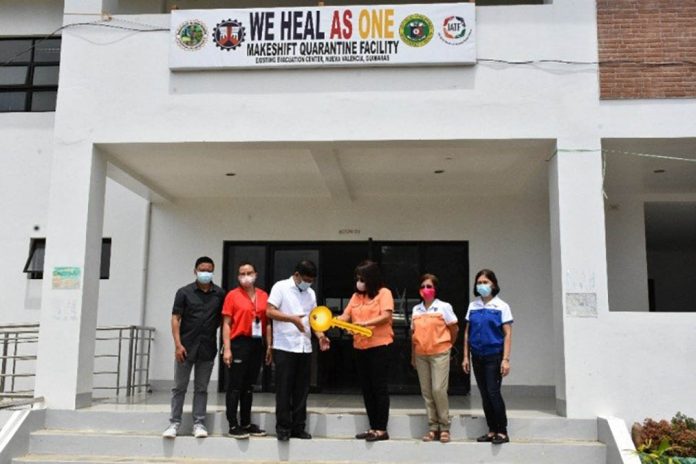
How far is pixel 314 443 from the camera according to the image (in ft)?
22.1

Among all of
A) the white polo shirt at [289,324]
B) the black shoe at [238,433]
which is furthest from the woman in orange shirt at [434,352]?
the black shoe at [238,433]

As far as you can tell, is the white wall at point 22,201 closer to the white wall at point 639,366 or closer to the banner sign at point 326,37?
the banner sign at point 326,37

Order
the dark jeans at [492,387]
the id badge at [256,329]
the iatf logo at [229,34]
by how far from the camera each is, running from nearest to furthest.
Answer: the dark jeans at [492,387] < the id badge at [256,329] < the iatf logo at [229,34]

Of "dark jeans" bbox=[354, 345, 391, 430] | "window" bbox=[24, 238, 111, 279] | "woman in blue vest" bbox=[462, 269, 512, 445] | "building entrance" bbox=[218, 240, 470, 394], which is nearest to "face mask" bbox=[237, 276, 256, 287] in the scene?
"dark jeans" bbox=[354, 345, 391, 430]

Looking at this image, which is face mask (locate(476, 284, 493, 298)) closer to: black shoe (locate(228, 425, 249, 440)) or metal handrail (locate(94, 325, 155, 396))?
black shoe (locate(228, 425, 249, 440))

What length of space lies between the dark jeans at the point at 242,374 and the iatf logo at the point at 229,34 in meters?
3.47

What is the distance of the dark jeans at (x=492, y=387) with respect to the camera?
655cm

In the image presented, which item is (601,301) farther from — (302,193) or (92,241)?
(92,241)

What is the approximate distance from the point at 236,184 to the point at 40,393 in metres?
4.01

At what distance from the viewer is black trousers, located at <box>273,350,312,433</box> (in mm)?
6645

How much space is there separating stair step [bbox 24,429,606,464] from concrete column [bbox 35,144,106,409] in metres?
0.83

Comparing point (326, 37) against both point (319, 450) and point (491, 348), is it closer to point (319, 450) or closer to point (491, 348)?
point (491, 348)

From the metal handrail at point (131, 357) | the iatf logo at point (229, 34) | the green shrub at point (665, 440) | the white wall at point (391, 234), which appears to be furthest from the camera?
the white wall at point (391, 234)

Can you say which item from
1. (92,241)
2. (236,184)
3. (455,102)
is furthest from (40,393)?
(455,102)
